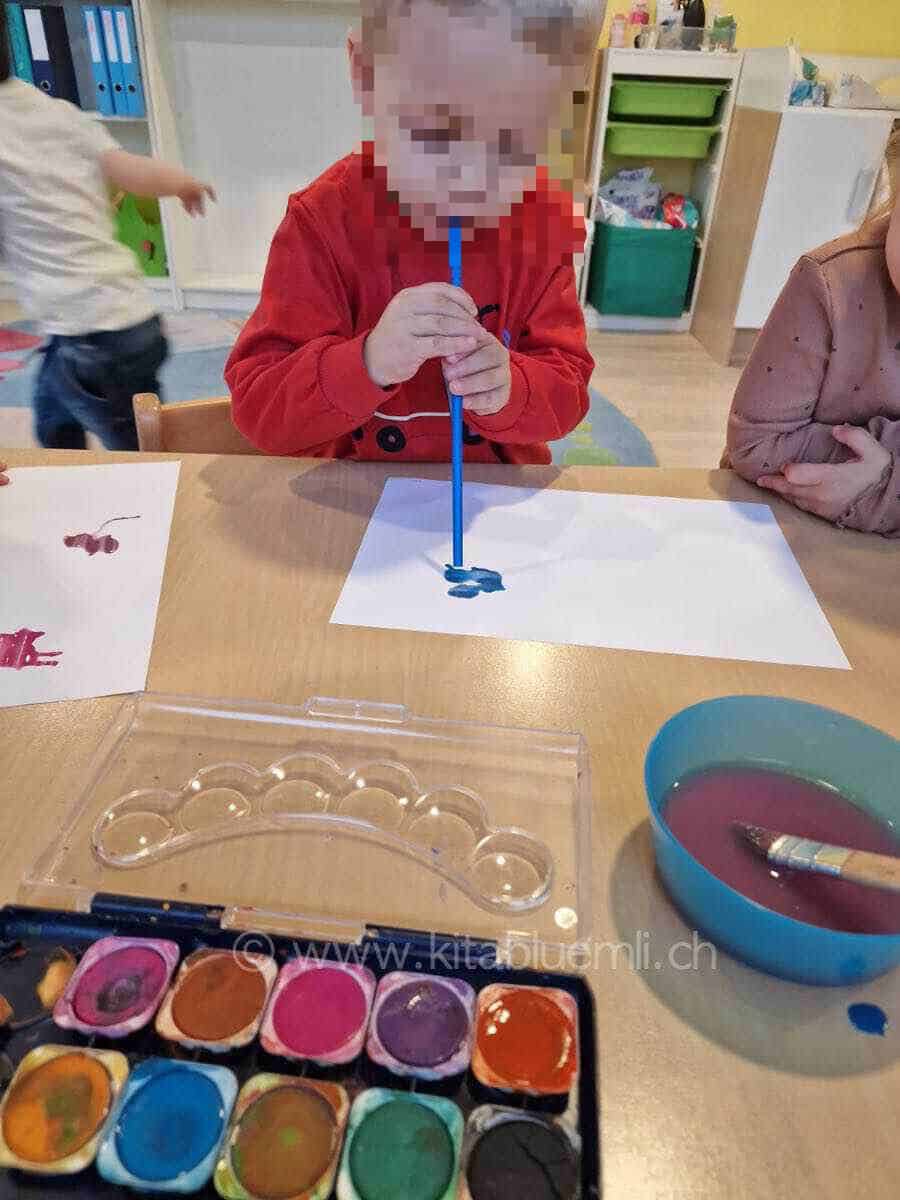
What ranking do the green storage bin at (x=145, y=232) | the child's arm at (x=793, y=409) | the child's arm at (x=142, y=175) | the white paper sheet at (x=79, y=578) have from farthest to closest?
→ the green storage bin at (x=145, y=232)
the child's arm at (x=142, y=175)
the child's arm at (x=793, y=409)
the white paper sheet at (x=79, y=578)

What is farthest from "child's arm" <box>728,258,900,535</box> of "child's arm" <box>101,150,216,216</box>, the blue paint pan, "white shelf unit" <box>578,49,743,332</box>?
"white shelf unit" <box>578,49,743,332</box>

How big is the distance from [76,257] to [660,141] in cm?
202

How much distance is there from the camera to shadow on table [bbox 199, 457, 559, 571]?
64 cm

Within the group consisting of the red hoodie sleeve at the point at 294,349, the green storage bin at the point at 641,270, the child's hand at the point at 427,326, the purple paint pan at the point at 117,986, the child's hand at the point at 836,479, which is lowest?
the green storage bin at the point at 641,270

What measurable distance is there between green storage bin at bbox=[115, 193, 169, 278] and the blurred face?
7.76 feet

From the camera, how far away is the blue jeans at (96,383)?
1256mm

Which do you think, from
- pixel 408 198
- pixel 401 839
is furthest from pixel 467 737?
pixel 408 198

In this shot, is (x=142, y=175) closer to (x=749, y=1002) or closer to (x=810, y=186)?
(x=749, y=1002)

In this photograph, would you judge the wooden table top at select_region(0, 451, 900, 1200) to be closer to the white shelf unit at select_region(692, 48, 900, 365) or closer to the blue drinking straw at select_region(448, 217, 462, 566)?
the blue drinking straw at select_region(448, 217, 462, 566)

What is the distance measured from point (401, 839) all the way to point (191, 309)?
271 cm

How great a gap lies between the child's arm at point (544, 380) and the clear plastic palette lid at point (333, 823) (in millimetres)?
286

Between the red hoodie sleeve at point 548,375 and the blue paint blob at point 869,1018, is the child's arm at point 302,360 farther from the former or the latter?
the blue paint blob at point 869,1018

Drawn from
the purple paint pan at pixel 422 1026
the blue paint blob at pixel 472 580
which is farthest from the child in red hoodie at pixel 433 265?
the purple paint pan at pixel 422 1026

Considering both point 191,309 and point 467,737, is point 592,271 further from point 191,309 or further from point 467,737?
point 467,737
